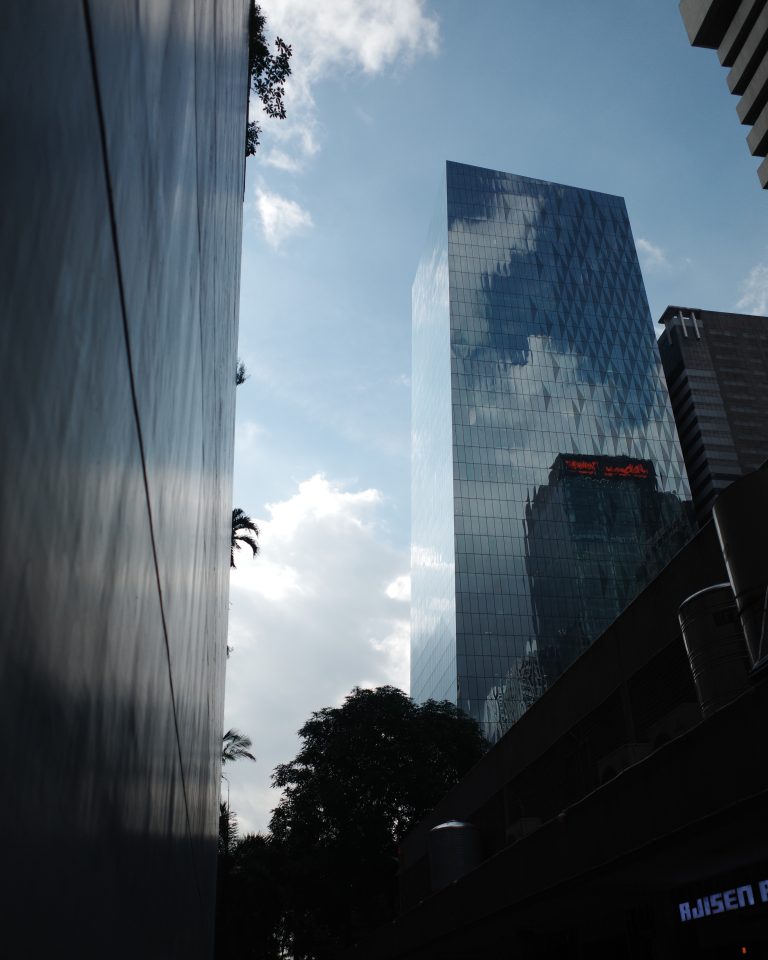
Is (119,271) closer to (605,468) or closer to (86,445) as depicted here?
(86,445)

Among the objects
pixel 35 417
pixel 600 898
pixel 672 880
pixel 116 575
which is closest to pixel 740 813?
pixel 672 880

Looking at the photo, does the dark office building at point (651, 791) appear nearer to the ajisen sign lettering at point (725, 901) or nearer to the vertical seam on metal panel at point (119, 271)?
the ajisen sign lettering at point (725, 901)

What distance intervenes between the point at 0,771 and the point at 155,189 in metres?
1.43

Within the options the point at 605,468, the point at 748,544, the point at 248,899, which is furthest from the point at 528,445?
the point at 748,544

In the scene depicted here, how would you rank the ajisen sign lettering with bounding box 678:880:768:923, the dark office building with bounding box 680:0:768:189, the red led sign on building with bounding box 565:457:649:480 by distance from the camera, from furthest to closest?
the red led sign on building with bounding box 565:457:649:480
the dark office building with bounding box 680:0:768:189
the ajisen sign lettering with bounding box 678:880:768:923

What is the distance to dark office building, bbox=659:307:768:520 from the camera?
12888 cm

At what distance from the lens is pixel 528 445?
103000mm

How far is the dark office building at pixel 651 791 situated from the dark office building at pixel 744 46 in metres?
33.3

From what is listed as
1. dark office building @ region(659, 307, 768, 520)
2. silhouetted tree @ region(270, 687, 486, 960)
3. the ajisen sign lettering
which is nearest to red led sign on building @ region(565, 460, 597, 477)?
dark office building @ region(659, 307, 768, 520)

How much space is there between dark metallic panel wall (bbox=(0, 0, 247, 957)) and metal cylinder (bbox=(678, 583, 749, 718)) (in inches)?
423

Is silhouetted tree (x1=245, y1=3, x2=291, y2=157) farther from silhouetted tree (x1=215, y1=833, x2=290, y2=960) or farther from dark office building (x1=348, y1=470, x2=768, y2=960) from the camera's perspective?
silhouetted tree (x1=215, y1=833, x2=290, y2=960)

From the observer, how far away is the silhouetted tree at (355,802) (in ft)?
148

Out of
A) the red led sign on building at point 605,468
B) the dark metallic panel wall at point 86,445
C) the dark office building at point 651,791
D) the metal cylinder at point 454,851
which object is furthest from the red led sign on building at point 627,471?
the dark metallic panel wall at point 86,445

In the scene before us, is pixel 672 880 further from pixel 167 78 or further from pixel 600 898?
pixel 167 78
